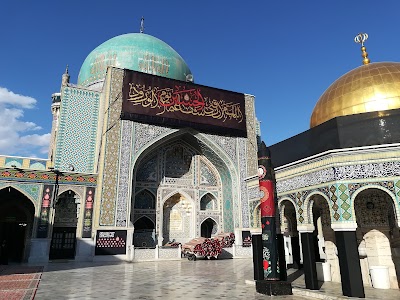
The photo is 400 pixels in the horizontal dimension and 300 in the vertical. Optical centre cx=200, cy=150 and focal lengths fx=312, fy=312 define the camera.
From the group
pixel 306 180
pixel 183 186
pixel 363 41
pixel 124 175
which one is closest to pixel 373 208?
pixel 306 180

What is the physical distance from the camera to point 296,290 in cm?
579

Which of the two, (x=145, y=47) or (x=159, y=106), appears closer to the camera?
(x=159, y=106)

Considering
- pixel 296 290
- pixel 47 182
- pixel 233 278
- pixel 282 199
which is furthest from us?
pixel 47 182

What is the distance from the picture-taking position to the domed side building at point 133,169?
12.8 m

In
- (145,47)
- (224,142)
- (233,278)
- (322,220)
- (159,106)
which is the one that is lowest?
(233,278)

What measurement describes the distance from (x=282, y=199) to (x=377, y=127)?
237cm

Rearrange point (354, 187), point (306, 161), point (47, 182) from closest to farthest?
point (354, 187), point (306, 161), point (47, 182)

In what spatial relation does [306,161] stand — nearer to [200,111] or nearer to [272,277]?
[272,277]

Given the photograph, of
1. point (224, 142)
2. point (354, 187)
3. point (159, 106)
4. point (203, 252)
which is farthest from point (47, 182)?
point (354, 187)

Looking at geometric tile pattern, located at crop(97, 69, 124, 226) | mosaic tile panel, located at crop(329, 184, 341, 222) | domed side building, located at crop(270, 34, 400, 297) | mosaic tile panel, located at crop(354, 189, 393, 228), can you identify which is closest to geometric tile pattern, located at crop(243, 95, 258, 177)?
geometric tile pattern, located at crop(97, 69, 124, 226)

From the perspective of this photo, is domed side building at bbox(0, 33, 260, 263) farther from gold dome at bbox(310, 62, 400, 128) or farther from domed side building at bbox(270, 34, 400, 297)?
gold dome at bbox(310, 62, 400, 128)

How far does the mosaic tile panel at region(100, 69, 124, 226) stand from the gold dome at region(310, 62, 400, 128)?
9.06 m

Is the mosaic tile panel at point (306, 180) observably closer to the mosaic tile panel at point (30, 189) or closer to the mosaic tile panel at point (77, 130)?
the mosaic tile panel at point (30, 189)

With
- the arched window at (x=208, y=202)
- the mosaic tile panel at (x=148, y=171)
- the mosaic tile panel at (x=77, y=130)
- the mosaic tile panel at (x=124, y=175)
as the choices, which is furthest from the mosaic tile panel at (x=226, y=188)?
the mosaic tile panel at (x=77, y=130)
